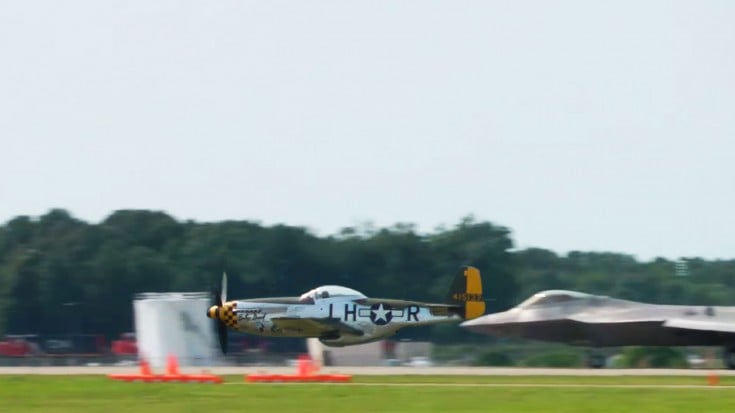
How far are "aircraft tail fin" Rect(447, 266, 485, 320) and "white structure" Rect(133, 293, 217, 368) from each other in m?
7.38

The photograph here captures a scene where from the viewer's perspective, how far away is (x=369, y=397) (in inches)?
956

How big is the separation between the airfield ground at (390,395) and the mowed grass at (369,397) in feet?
0.05

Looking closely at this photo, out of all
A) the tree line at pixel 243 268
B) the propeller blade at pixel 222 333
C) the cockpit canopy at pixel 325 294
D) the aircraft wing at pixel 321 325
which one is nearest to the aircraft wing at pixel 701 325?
the aircraft wing at pixel 321 325

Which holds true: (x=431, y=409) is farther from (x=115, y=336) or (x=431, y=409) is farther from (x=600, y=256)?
(x=600, y=256)

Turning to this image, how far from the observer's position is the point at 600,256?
305 ft

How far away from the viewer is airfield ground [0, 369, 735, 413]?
22416 millimetres

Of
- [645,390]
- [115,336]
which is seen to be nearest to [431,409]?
[645,390]

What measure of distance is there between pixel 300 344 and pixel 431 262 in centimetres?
1468

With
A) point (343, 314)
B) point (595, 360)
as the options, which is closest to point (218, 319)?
point (343, 314)

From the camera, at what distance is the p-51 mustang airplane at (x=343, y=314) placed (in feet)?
126

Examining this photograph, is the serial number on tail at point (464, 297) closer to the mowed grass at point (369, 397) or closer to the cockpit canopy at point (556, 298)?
the cockpit canopy at point (556, 298)

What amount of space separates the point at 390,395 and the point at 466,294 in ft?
46.4

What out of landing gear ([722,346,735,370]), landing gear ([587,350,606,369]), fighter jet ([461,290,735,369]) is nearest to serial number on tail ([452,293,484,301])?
fighter jet ([461,290,735,369])

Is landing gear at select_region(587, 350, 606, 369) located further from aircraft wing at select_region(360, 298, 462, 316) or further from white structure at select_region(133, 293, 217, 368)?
white structure at select_region(133, 293, 217, 368)
